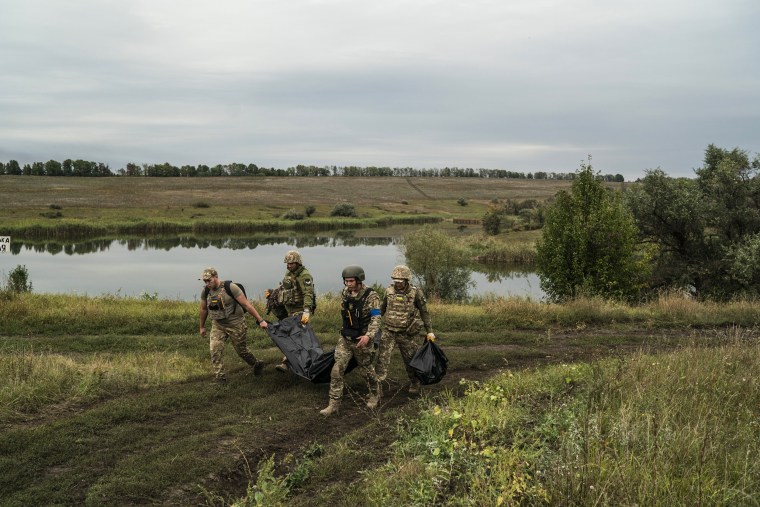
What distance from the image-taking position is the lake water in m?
32.8

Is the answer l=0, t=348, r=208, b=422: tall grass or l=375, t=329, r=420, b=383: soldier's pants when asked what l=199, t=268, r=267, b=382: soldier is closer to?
l=0, t=348, r=208, b=422: tall grass

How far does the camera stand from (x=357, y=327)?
29.5 ft

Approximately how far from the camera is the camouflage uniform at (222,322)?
10047 mm

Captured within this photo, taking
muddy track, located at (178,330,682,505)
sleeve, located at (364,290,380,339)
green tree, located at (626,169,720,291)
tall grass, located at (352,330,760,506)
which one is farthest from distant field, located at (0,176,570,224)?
tall grass, located at (352,330,760,506)

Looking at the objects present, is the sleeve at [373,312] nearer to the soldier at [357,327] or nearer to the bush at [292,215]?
the soldier at [357,327]

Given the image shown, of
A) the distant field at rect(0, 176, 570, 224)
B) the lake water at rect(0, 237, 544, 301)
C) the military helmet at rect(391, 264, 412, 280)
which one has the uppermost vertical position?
the distant field at rect(0, 176, 570, 224)

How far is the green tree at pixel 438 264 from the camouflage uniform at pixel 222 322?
66.2 feet

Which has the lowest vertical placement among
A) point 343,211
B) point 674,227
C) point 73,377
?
point 73,377

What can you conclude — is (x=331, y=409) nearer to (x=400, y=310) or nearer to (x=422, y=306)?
(x=400, y=310)

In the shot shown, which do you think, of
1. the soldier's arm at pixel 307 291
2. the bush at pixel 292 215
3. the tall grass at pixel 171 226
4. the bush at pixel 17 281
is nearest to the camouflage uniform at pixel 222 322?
the soldier's arm at pixel 307 291

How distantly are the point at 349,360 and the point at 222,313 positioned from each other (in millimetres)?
2612

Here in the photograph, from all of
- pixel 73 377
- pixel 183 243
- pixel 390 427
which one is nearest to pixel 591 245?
pixel 390 427

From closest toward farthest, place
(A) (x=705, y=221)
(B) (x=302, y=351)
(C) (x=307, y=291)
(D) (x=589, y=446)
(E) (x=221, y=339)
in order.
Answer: (D) (x=589, y=446) < (B) (x=302, y=351) < (E) (x=221, y=339) < (C) (x=307, y=291) < (A) (x=705, y=221)

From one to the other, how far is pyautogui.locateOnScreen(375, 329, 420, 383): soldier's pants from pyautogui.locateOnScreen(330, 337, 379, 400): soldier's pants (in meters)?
0.26
